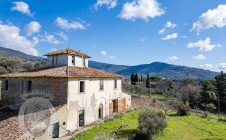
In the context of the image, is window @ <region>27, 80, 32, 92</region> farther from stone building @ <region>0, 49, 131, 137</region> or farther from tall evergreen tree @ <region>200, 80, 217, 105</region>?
tall evergreen tree @ <region>200, 80, 217, 105</region>

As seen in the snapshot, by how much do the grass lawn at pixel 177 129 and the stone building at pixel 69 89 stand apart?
1.99m

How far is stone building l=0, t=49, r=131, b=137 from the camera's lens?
76.9 ft

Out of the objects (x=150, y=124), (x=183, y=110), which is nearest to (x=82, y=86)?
(x=150, y=124)

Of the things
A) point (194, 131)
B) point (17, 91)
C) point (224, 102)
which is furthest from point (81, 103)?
point (224, 102)

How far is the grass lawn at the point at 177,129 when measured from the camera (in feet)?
76.4

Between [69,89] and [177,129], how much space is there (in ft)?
40.5

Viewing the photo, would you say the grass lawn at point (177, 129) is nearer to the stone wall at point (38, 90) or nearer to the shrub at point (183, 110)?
the shrub at point (183, 110)

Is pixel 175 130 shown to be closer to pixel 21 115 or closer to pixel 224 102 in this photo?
pixel 21 115

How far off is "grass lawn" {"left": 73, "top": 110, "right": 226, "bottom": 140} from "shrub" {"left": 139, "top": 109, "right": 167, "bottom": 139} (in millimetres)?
762

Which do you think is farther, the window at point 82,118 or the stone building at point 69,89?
the window at point 82,118

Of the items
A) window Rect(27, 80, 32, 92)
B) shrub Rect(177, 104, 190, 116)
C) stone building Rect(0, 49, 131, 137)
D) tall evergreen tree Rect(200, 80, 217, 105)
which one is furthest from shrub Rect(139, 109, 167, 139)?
tall evergreen tree Rect(200, 80, 217, 105)

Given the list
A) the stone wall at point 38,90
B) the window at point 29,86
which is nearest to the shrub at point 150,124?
the stone wall at point 38,90

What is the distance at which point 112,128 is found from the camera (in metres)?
24.7

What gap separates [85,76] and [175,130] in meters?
11.1
